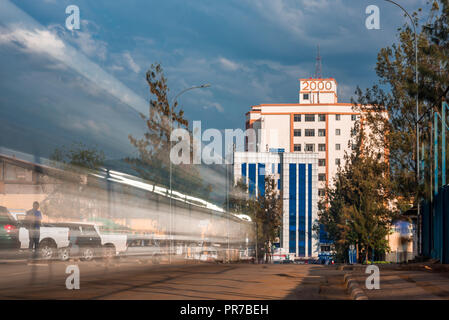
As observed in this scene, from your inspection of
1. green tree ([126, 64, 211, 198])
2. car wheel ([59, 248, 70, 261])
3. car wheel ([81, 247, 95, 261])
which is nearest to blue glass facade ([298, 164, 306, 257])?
green tree ([126, 64, 211, 198])

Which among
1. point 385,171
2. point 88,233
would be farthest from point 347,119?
point 88,233

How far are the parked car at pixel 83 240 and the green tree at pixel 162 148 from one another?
371 centimetres

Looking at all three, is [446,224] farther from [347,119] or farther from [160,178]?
[347,119]

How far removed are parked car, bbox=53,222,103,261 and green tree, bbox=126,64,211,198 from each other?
371 centimetres

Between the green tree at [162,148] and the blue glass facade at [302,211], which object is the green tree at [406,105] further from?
the blue glass facade at [302,211]

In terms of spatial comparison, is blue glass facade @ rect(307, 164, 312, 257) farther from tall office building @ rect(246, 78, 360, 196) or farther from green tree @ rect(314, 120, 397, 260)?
green tree @ rect(314, 120, 397, 260)

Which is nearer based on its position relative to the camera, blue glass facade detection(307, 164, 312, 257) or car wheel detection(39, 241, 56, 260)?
car wheel detection(39, 241, 56, 260)

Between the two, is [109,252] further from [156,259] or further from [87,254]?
[156,259]

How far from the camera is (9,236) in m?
15.9

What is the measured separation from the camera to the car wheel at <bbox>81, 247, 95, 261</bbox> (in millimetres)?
19297

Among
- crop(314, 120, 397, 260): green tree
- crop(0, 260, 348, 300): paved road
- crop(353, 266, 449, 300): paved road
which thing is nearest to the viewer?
crop(353, 266, 449, 300): paved road

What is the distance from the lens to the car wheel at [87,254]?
63.3ft

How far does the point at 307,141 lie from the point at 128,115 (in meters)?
103

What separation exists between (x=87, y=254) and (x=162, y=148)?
14.7 m
